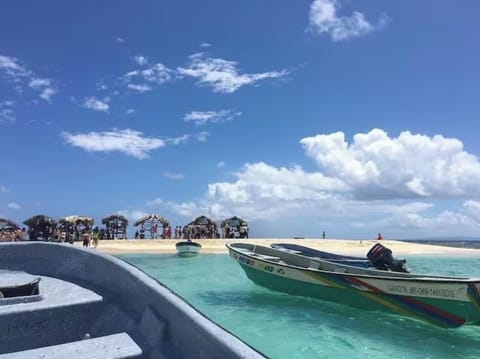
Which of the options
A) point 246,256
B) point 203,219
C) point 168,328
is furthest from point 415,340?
point 203,219

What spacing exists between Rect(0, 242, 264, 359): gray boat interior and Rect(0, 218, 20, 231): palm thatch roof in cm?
3755

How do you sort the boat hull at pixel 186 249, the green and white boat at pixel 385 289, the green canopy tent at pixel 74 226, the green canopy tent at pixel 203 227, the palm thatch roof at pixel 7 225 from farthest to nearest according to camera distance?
the green canopy tent at pixel 203 227
the green canopy tent at pixel 74 226
the palm thatch roof at pixel 7 225
the boat hull at pixel 186 249
the green and white boat at pixel 385 289

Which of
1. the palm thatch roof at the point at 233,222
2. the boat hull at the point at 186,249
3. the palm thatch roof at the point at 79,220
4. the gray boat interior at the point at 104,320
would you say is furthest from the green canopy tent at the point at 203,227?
the gray boat interior at the point at 104,320

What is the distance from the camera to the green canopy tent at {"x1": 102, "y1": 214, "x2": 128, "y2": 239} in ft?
150

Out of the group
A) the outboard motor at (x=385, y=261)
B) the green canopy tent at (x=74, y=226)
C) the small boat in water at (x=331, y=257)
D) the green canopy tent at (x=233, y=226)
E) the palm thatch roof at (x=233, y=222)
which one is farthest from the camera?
the palm thatch roof at (x=233, y=222)

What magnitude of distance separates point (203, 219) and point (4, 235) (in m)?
22.0

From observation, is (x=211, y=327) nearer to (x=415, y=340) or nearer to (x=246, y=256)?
(x=415, y=340)

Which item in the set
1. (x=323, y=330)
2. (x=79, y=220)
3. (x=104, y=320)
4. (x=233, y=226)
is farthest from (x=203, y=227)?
(x=104, y=320)

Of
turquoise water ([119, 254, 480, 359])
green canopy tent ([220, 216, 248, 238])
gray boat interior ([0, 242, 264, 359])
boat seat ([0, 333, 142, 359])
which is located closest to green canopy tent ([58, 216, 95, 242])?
green canopy tent ([220, 216, 248, 238])

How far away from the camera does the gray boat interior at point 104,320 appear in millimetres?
2389

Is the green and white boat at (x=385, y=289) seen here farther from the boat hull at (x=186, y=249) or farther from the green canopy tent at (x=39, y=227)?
the green canopy tent at (x=39, y=227)

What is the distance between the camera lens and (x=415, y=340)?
8109mm

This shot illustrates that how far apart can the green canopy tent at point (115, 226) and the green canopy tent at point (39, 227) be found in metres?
8.09

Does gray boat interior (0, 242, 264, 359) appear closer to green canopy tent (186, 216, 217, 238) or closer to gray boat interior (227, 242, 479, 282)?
gray boat interior (227, 242, 479, 282)
